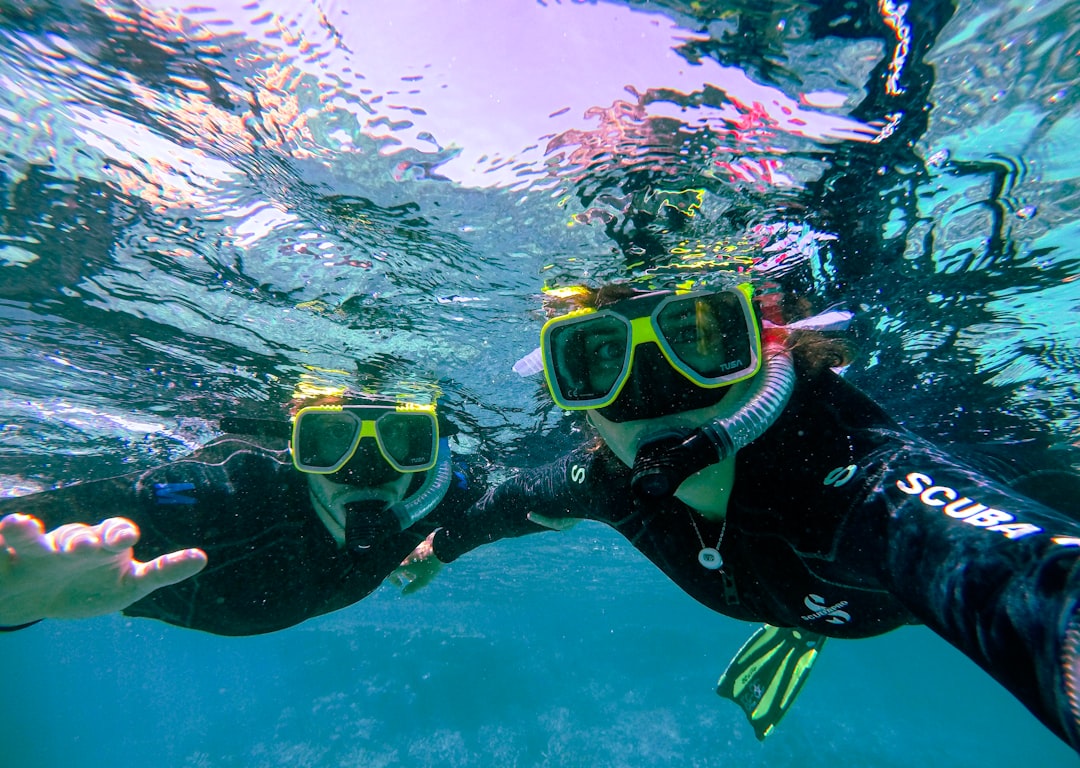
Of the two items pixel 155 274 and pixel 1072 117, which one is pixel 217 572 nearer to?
pixel 155 274

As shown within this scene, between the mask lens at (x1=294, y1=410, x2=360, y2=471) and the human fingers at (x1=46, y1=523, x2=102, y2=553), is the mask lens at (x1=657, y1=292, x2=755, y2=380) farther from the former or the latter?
the mask lens at (x1=294, y1=410, x2=360, y2=471)

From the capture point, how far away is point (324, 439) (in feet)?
19.4

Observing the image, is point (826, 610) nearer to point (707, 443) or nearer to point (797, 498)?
point (797, 498)

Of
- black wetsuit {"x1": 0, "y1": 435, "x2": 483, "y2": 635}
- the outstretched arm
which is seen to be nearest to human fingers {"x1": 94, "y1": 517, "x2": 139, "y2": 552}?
the outstretched arm

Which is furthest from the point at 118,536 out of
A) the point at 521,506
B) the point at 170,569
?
the point at 521,506

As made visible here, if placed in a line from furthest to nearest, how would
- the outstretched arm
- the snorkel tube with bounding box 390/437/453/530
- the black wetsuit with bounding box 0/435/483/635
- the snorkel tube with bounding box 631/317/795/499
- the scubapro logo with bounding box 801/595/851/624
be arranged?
the snorkel tube with bounding box 390/437/453/530, the black wetsuit with bounding box 0/435/483/635, the scubapro logo with bounding box 801/595/851/624, the outstretched arm, the snorkel tube with bounding box 631/317/795/499

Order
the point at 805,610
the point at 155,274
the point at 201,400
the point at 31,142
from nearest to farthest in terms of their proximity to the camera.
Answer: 1. the point at 805,610
2. the point at 31,142
3. the point at 155,274
4. the point at 201,400

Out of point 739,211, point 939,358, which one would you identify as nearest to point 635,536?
point 739,211

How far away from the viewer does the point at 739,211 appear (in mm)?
5141

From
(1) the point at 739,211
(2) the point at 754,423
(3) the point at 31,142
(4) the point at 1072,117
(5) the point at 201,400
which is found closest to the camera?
(2) the point at 754,423

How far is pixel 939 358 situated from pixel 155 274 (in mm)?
11447

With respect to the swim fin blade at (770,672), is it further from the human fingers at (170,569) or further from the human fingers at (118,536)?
the human fingers at (118,536)

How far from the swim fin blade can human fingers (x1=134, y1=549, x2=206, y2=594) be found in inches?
291

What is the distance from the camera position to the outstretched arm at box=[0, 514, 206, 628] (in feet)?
9.65
